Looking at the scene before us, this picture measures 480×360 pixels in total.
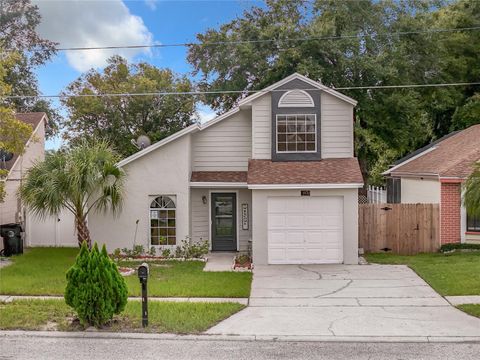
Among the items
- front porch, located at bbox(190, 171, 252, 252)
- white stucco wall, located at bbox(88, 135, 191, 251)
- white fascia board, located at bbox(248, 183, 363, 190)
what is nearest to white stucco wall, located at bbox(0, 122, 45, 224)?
white stucco wall, located at bbox(88, 135, 191, 251)

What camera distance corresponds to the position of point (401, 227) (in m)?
17.7

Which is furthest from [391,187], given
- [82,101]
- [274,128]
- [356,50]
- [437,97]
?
[82,101]

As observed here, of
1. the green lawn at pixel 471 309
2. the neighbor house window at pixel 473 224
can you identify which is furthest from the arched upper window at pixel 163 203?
the neighbor house window at pixel 473 224

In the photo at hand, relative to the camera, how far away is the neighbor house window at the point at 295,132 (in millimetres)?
17344

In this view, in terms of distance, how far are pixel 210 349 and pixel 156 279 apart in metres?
5.62

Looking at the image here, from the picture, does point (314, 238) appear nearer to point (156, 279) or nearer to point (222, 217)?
point (222, 217)

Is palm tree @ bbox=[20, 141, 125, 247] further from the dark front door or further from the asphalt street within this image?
the asphalt street

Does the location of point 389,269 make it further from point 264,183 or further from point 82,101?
point 82,101

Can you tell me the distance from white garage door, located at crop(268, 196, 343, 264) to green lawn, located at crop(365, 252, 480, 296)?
171 centimetres

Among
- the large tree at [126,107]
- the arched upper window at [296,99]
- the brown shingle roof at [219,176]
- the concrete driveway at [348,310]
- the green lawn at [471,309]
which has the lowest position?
the concrete driveway at [348,310]

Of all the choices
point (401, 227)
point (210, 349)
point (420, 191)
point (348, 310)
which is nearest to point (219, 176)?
point (401, 227)

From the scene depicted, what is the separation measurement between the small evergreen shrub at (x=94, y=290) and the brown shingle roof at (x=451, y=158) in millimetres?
12148

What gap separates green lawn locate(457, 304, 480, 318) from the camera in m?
9.59

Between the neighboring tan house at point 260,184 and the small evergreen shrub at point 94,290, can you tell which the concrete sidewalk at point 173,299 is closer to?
the small evergreen shrub at point 94,290
